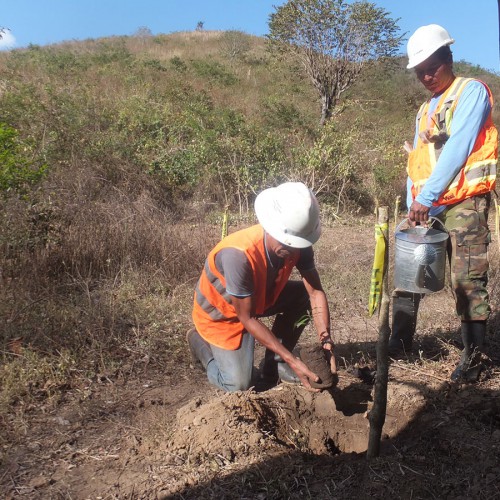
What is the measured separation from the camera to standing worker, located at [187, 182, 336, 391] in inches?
97.3

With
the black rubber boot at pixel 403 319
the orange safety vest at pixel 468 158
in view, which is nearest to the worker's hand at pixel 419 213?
the orange safety vest at pixel 468 158

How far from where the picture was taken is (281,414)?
2.73 m

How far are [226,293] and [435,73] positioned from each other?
5.61 feet

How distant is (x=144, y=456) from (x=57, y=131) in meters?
6.52

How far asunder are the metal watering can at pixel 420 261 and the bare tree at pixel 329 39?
42.4ft

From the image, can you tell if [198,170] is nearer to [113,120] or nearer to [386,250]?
[113,120]

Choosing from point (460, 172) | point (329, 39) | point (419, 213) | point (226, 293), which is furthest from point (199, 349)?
point (329, 39)

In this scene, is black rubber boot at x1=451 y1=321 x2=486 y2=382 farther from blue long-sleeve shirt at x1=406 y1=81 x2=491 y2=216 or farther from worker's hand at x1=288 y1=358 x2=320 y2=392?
worker's hand at x1=288 y1=358 x2=320 y2=392

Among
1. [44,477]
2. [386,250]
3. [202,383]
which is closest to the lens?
[386,250]

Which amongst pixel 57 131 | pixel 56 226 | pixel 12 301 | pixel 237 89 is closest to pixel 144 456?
pixel 12 301

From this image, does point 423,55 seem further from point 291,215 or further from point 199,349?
point 199,349

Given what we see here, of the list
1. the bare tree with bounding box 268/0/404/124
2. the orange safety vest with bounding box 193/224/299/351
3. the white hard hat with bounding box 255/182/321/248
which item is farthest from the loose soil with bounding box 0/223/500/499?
the bare tree with bounding box 268/0/404/124

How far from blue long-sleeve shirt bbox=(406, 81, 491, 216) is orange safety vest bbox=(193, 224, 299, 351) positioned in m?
0.90

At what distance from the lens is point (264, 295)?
114 inches
